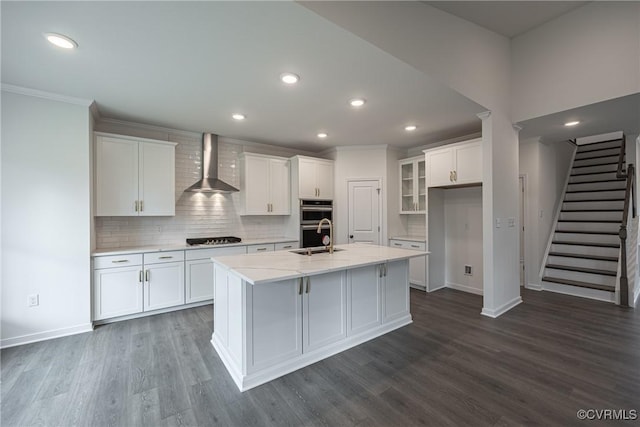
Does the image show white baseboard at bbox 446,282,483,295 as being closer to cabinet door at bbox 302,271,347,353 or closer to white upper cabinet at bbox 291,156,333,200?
white upper cabinet at bbox 291,156,333,200

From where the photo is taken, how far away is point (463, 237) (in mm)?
4762

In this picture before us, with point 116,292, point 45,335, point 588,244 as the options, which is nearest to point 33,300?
point 45,335

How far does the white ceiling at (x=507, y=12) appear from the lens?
2932mm

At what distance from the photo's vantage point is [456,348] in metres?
2.70

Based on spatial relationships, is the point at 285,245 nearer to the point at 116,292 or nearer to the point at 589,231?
the point at 116,292

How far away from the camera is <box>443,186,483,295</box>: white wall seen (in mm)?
4543

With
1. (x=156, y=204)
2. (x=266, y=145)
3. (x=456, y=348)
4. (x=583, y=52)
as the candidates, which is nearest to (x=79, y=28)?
(x=156, y=204)

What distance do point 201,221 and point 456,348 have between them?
4.01m

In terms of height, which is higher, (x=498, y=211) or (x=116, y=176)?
(x=116, y=176)

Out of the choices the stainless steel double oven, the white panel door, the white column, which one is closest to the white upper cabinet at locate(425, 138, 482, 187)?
the white column

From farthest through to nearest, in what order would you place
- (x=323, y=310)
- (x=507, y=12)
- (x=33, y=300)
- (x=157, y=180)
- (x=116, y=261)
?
(x=157, y=180) < (x=116, y=261) < (x=507, y=12) < (x=33, y=300) < (x=323, y=310)

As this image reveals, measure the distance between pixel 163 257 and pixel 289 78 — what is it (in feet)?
9.25

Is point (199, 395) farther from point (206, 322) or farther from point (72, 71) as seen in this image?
point (72, 71)

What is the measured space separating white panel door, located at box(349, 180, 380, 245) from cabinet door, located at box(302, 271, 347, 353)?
2.59m
